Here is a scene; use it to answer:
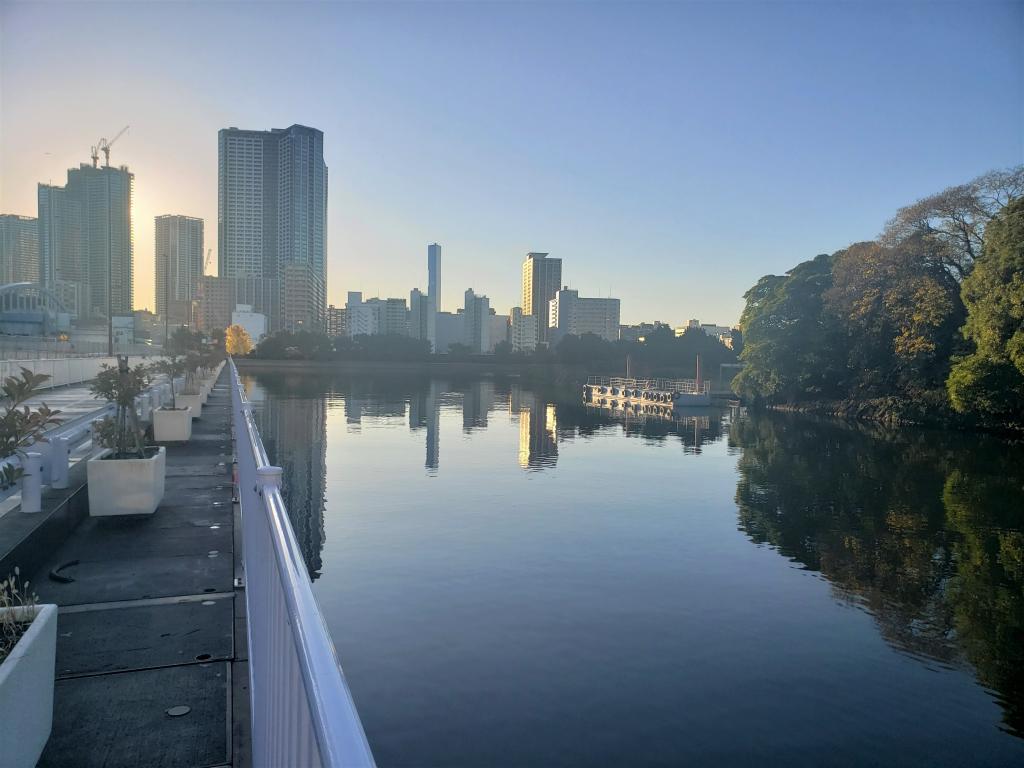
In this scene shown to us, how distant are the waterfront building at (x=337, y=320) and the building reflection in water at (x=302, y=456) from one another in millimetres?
130462

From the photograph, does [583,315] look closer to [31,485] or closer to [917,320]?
[917,320]

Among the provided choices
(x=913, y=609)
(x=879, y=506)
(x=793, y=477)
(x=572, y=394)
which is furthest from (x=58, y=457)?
(x=572, y=394)

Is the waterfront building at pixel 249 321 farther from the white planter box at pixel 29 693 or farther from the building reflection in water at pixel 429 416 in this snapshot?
the white planter box at pixel 29 693

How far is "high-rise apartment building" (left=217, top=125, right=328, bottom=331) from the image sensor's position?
14950cm

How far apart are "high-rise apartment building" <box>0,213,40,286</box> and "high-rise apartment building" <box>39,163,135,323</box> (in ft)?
11.5

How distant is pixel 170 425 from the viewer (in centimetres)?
1320

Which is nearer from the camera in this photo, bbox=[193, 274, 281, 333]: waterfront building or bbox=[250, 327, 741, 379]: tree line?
bbox=[250, 327, 741, 379]: tree line

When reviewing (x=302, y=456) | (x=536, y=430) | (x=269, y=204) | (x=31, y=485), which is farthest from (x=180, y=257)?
(x=31, y=485)

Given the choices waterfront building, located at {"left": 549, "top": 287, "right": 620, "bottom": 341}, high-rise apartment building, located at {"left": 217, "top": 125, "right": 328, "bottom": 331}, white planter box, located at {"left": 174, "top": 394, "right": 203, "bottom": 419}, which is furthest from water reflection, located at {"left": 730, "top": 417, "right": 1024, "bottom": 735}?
waterfront building, located at {"left": 549, "top": 287, "right": 620, "bottom": 341}

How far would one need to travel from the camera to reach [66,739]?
11.7ft

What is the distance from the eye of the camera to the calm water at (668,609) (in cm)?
776

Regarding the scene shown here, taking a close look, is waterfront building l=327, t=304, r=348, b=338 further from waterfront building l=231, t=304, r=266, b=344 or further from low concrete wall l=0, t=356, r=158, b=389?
low concrete wall l=0, t=356, r=158, b=389

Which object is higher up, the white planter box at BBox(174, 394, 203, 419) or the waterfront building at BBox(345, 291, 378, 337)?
the waterfront building at BBox(345, 291, 378, 337)

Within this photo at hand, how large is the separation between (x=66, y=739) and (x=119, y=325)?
8435 centimetres
